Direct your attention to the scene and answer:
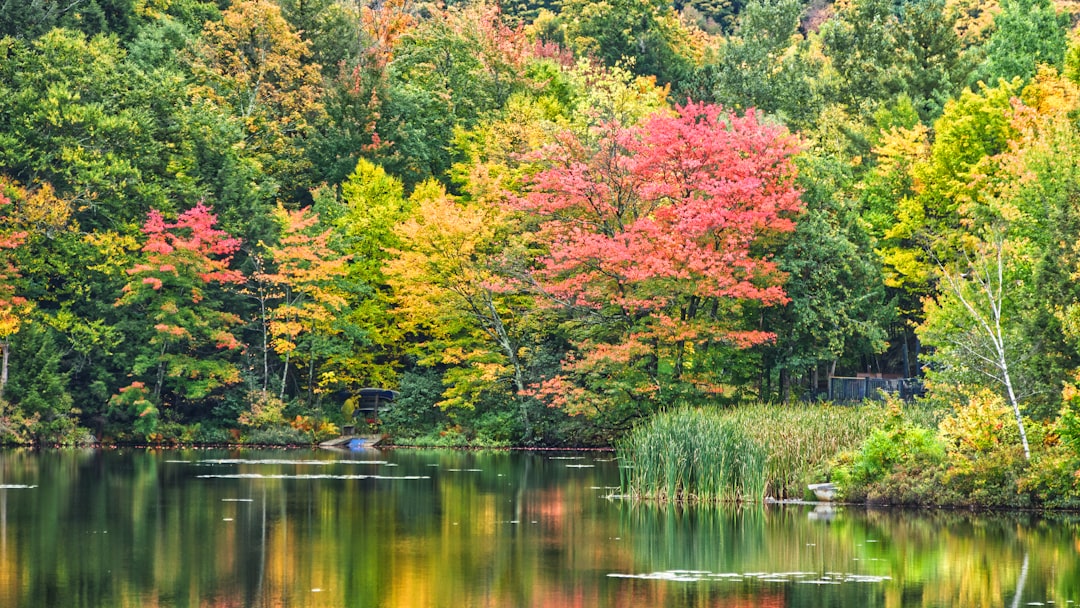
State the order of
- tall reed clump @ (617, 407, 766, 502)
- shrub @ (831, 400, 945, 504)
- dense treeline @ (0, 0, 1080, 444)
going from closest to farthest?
shrub @ (831, 400, 945, 504) < tall reed clump @ (617, 407, 766, 502) < dense treeline @ (0, 0, 1080, 444)

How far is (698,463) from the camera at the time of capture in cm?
2414

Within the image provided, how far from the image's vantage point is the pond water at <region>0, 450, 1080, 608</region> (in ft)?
47.6

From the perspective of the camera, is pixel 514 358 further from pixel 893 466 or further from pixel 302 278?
pixel 893 466

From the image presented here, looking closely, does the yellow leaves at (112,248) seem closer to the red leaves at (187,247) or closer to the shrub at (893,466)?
the red leaves at (187,247)

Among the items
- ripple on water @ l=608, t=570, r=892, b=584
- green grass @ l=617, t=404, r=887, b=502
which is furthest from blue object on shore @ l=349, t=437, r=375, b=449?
ripple on water @ l=608, t=570, r=892, b=584

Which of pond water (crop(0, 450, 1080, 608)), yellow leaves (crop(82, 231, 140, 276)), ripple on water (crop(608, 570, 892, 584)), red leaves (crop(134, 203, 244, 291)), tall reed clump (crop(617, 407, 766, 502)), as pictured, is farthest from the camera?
yellow leaves (crop(82, 231, 140, 276))

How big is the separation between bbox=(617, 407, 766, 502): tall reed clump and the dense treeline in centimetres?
691

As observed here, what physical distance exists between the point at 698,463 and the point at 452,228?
1816 cm

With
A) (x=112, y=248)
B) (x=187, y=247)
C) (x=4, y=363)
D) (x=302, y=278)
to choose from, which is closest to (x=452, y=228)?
(x=302, y=278)

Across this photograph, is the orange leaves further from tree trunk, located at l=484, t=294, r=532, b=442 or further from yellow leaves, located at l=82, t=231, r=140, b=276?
tree trunk, located at l=484, t=294, r=532, b=442

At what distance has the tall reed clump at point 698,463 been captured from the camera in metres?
23.8

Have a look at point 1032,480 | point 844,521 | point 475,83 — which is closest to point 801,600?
point 844,521

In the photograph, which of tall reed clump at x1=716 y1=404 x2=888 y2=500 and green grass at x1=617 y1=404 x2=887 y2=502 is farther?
tall reed clump at x1=716 y1=404 x2=888 y2=500

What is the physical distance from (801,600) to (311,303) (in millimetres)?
31012
